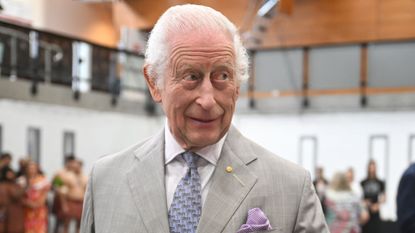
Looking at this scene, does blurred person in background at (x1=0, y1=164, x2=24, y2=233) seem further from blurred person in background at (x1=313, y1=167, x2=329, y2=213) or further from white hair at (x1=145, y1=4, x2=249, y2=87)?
white hair at (x1=145, y1=4, x2=249, y2=87)

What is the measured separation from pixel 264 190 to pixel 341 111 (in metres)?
10.6

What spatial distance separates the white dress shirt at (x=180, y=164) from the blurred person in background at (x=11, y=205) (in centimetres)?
760

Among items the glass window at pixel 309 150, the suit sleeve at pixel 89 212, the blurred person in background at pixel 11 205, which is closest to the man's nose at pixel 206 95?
the suit sleeve at pixel 89 212

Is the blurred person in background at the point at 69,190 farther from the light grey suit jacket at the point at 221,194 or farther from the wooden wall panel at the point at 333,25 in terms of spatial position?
the light grey suit jacket at the point at 221,194

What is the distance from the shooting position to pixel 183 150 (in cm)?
202

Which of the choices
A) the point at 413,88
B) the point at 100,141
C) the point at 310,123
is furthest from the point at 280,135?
the point at 100,141

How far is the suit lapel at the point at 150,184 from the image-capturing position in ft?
6.38

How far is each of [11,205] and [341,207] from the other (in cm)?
447

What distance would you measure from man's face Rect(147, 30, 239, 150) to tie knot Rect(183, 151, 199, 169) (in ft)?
0.32

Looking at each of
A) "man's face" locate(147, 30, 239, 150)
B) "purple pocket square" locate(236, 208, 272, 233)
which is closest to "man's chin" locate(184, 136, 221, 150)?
"man's face" locate(147, 30, 239, 150)

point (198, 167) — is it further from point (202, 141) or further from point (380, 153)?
point (380, 153)

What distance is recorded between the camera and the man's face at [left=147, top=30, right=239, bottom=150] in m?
1.84

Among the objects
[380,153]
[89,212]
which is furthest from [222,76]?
[380,153]

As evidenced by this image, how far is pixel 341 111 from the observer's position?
40.5 feet
